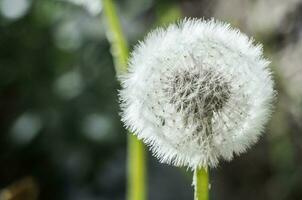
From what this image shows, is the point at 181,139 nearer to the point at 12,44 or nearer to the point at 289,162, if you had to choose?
the point at 289,162

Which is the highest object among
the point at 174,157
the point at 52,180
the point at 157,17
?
the point at 157,17

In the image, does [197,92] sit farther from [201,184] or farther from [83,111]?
[83,111]

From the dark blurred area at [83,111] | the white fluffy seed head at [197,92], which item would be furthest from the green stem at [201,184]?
the dark blurred area at [83,111]

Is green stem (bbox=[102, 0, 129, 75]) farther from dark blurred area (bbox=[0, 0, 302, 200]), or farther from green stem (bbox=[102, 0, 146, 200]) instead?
dark blurred area (bbox=[0, 0, 302, 200])

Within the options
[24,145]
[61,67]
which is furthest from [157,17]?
[24,145]

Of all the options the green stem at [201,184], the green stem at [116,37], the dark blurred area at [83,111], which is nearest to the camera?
the green stem at [201,184]

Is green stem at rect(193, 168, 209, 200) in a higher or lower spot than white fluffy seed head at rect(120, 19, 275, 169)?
lower

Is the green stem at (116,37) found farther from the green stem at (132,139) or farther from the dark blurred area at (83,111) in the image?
the dark blurred area at (83,111)

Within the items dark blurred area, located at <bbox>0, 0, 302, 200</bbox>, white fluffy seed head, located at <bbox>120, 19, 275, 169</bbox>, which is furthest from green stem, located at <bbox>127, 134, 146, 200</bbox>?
dark blurred area, located at <bbox>0, 0, 302, 200</bbox>
